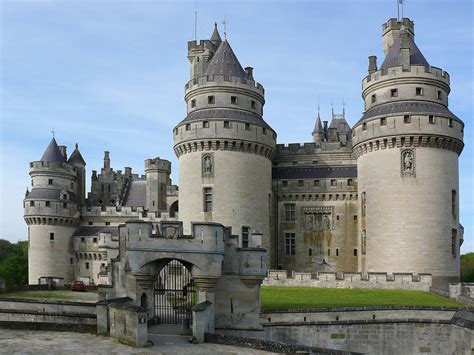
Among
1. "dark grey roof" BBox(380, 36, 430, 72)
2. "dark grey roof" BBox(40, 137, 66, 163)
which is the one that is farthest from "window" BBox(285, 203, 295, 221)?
"dark grey roof" BBox(40, 137, 66, 163)

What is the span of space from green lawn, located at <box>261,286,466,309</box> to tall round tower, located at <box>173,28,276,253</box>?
8.32 m

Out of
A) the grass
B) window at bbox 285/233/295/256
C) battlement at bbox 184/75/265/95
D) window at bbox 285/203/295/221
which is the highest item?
battlement at bbox 184/75/265/95

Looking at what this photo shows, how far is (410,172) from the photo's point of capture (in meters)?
43.8

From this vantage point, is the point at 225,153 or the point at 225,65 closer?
the point at 225,153

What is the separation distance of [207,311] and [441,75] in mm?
32715

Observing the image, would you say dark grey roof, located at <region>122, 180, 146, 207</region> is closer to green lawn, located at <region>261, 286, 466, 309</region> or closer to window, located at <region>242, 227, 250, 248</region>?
window, located at <region>242, 227, 250, 248</region>

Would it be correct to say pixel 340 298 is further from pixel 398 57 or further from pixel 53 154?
pixel 53 154

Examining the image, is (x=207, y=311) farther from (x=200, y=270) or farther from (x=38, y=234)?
(x=38, y=234)

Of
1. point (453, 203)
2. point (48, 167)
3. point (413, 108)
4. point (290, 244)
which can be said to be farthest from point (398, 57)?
point (48, 167)

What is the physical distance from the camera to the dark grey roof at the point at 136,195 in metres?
69.6

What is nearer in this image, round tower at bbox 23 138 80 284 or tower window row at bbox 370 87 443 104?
tower window row at bbox 370 87 443 104

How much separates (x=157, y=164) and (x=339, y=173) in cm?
2370

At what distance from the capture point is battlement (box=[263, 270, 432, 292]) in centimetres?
3959

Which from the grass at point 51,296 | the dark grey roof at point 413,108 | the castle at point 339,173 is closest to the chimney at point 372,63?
the castle at point 339,173
